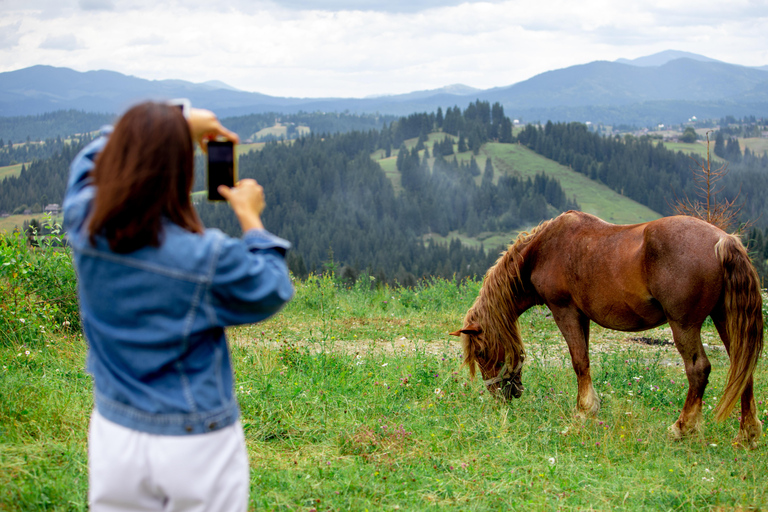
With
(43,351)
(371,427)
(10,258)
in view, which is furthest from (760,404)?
(10,258)

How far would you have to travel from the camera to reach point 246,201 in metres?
1.69

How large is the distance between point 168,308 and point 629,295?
3995 mm

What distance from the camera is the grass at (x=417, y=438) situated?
3.17 metres

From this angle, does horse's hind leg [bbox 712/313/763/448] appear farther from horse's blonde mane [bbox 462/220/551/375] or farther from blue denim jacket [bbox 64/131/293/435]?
blue denim jacket [bbox 64/131/293/435]

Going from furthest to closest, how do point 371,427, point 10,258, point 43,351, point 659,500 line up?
point 10,258, point 43,351, point 371,427, point 659,500

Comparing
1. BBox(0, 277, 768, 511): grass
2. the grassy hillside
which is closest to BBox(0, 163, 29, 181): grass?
the grassy hillside

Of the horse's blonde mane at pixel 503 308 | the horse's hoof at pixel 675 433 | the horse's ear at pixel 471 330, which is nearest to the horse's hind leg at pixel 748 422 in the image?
the horse's hoof at pixel 675 433

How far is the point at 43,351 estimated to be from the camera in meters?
5.73

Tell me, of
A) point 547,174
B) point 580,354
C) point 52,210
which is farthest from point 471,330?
point 547,174

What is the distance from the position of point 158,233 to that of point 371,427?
3.08m

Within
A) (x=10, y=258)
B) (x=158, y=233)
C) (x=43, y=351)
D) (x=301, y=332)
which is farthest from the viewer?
(x=301, y=332)

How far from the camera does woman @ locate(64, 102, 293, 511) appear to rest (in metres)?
1.42

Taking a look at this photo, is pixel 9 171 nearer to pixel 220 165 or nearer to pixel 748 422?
pixel 220 165

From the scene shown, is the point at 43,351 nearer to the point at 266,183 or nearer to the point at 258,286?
the point at 258,286
